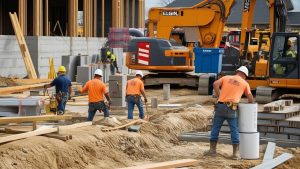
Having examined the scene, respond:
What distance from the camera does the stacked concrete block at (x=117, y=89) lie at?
20.0m

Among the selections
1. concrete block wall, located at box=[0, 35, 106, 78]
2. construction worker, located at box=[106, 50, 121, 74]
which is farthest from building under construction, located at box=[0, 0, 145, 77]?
construction worker, located at box=[106, 50, 121, 74]

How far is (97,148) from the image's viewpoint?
12461mm

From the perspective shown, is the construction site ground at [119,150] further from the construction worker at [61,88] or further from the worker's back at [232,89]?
the construction worker at [61,88]

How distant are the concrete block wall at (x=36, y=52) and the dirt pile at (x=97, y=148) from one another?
11.9 metres

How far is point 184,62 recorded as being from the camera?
25.5 meters

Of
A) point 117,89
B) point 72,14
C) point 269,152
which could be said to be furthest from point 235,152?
point 72,14

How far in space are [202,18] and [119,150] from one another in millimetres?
12271

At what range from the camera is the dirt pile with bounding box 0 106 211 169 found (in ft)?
34.9

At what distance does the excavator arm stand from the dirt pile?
8.54 meters

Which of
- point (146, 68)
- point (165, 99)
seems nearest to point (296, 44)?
point (165, 99)

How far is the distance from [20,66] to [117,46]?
10.4m

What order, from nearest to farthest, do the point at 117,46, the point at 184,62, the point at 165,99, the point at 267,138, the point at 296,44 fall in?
the point at 267,138
the point at 296,44
the point at 165,99
the point at 184,62
the point at 117,46

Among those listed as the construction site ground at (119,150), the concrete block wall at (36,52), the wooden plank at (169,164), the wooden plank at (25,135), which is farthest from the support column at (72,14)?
the wooden plank at (169,164)

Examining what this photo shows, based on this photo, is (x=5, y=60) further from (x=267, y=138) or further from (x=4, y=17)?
(x=267, y=138)
